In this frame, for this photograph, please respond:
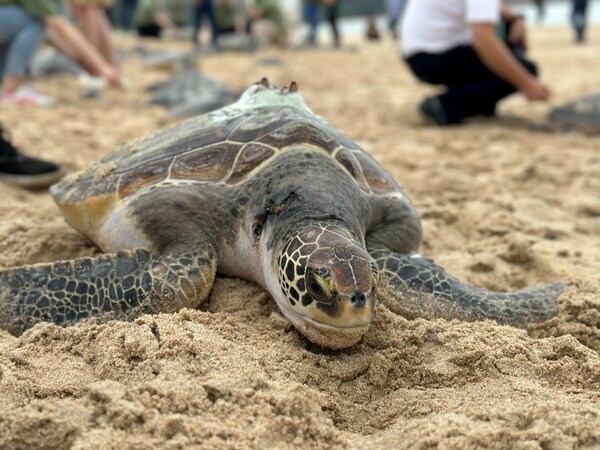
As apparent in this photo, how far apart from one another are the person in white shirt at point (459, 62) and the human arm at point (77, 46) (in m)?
2.67

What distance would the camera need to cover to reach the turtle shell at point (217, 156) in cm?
204

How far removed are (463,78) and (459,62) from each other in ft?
0.51

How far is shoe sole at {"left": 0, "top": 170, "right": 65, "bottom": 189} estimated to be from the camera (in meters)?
3.10

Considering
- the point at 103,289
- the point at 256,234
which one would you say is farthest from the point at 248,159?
the point at 103,289

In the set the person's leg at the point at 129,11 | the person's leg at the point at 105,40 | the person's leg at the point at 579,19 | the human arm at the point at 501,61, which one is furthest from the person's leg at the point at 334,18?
the human arm at the point at 501,61

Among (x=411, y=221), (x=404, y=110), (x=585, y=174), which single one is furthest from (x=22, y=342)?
(x=404, y=110)

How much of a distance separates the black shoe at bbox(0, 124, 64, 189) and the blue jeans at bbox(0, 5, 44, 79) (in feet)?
7.66

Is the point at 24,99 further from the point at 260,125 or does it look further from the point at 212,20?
the point at 212,20

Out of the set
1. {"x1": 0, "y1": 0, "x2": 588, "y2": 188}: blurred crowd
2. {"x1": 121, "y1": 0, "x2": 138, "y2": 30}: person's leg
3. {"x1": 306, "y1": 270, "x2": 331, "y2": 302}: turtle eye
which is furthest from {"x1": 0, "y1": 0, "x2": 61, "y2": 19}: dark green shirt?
{"x1": 121, "y1": 0, "x2": 138, "y2": 30}: person's leg

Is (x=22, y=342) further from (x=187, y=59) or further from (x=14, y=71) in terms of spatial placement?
(x=187, y=59)

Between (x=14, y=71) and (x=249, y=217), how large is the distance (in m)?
4.14

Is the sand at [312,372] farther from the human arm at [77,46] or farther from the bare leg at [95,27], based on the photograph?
the bare leg at [95,27]

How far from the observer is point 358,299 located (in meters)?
1.48

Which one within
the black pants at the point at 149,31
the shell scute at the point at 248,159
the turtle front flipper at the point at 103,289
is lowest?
the black pants at the point at 149,31
